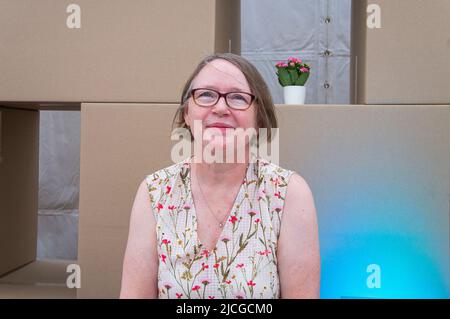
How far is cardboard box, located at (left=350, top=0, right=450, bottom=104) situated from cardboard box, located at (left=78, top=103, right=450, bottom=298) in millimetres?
45

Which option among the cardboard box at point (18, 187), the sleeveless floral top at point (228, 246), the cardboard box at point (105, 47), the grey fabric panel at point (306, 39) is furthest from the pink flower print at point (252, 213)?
the grey fabric panel at point (306, 39)

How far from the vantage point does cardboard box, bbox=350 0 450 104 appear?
4.93ft

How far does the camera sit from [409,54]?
151 centimetres

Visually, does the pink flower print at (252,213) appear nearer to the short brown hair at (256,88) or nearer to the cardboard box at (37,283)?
the short brown hair at (256,88)

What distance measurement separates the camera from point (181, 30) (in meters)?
1.55

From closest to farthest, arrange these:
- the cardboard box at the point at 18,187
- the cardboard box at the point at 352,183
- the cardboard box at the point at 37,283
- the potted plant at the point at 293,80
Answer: the cardboard box at the point at 352,183 < the potted plant at the point at 293,80 < the cardboard box at the point at 37,283 < the cardboard box at the point at 18,187

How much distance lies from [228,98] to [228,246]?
0.99ft

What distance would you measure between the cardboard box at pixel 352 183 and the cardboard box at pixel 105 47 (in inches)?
4.8

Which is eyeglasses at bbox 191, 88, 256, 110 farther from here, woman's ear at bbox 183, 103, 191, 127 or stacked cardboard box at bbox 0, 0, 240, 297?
stacked cardboard box at bbox 0, 0, 240, 297

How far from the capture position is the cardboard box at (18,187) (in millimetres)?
1991

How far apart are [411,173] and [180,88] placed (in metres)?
0.72

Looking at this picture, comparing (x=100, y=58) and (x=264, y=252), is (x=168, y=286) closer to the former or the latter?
(x=264, y=252)
